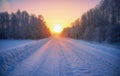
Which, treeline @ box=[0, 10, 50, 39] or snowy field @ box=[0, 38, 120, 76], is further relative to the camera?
treeline @ box=[0, 10, 50, 39]

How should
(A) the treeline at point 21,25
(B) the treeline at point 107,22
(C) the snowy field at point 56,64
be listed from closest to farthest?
(C) the snowy field at point 56,64 → (B) the treeline at point 107,22 → (A) the treeline at point 21,25

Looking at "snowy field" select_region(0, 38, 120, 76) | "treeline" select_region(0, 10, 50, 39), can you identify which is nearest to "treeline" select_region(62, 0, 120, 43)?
"snowy field" select_region(0, 38, 120, 76)

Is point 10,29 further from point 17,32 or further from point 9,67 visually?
point 9,67

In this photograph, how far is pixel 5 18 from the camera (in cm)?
6062

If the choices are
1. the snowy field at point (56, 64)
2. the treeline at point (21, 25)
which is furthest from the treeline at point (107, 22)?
the treeline at point (21, 25)

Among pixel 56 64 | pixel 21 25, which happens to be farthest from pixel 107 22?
pixel 21 25

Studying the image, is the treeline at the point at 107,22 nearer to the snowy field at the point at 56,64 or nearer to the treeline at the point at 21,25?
the snowy field at the point at 56,64

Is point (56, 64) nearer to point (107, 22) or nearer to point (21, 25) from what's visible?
point (107, 22)

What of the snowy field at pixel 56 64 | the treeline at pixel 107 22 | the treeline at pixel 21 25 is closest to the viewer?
the snowy field at pixel 56 64

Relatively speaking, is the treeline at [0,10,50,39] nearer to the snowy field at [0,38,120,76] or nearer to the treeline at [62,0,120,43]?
the treeline at [62,0,120,43]

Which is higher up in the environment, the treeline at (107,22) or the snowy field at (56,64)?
the treeline at (107,22)

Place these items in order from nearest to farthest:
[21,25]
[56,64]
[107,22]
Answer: [56,64] → [107,22] → [21,25]

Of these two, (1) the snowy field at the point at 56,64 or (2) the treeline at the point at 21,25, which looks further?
(2) the treeline at the point at 21,25

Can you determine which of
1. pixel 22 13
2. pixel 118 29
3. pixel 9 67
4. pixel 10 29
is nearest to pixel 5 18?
pixel 10 29
